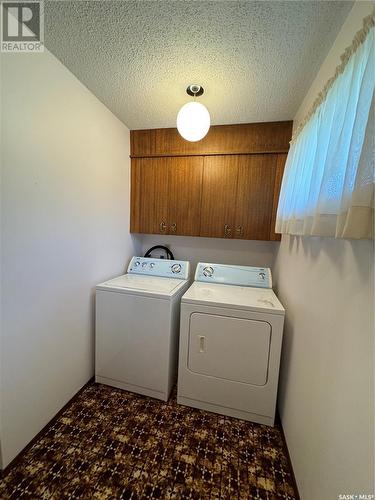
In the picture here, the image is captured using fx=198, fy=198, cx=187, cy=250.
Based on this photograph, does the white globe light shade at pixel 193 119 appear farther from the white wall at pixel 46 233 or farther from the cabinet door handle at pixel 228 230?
the cabinet door handle at pixel 228 230

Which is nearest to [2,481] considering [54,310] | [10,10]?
[54,310]

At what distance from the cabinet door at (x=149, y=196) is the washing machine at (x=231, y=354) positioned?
1.08 m

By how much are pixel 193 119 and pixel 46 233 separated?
1.31m

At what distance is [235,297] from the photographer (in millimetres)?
1742

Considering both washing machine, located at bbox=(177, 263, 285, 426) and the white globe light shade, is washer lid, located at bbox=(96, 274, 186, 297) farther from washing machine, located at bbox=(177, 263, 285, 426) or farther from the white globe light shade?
the white globe light shade

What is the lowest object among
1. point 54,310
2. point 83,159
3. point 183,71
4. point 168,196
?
point 54,310

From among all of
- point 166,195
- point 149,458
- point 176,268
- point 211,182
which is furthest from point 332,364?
point 166,195

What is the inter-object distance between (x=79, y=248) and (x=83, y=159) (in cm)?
74

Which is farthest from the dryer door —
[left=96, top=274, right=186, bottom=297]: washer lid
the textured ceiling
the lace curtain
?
the textured ceiling

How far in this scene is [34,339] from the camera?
4.30ft

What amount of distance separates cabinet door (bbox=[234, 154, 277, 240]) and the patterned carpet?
174 cm

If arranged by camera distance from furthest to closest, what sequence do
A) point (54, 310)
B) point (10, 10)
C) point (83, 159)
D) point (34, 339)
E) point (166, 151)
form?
1. point (166, 151)
2. point (83, 159)
3. point (54, 310)
4. point (34, 339)
5. point (10, 10)

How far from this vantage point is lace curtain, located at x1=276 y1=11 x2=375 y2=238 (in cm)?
65

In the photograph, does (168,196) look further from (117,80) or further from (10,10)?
(10,10)
